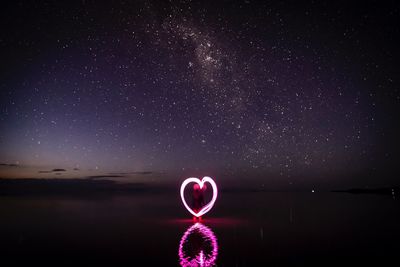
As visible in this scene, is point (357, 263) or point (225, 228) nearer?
point (357, 263)

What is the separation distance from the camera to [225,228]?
1789cm

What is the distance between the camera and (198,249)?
11992mm

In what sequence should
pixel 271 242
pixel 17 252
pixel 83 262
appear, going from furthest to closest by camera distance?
pixel 271 242, pixel 17 252, pixel 83 262

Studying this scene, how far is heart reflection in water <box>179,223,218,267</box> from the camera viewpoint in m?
10.1

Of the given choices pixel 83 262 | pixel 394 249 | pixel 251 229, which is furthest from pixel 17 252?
pixel 394 249

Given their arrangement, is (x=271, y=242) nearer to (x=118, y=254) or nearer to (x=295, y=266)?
(x=295, y=266)

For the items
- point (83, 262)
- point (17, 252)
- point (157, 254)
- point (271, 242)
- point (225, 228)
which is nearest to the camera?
point (83, 262)

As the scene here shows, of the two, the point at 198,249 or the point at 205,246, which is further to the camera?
the point at 205,246

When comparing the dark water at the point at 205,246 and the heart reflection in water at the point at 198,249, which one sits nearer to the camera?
the heart reflection in water at the point at 198,249

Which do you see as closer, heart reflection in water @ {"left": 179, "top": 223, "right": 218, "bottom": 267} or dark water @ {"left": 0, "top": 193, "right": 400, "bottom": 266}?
heart reflection in water @ {"left": 179, "top": 223, "right": 218, "bottom": 267}

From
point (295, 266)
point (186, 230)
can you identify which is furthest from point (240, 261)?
point (186, 230)

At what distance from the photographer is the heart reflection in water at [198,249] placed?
10134 millimetres

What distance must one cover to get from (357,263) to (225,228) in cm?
803

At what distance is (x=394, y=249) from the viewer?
12.7 m
